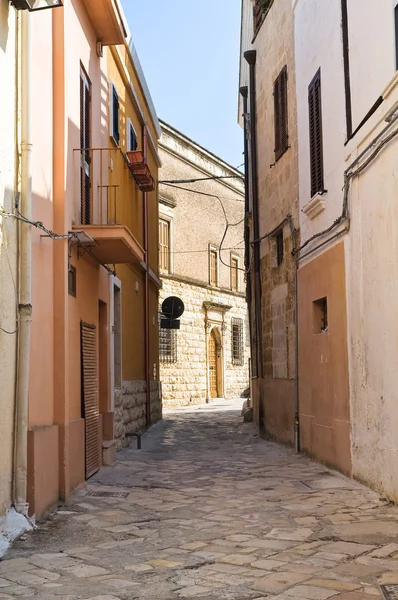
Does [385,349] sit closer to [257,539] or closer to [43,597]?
[257,539]

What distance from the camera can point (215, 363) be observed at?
30.4 meters

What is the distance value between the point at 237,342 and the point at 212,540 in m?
26.4

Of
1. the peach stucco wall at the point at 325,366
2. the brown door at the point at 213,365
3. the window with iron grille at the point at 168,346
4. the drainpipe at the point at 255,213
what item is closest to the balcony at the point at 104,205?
the peach stucco wall at the point at 325,366

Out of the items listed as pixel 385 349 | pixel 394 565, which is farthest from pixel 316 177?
pixel 394 565

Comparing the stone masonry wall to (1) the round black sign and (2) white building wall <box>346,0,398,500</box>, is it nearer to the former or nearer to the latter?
(1) the round black sign

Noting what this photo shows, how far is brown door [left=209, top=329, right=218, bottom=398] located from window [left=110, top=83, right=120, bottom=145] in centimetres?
1831

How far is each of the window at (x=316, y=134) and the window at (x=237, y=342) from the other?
21153mm

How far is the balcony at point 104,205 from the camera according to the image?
28.4 feet

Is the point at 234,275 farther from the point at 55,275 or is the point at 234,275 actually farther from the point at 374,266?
the point at 55,275

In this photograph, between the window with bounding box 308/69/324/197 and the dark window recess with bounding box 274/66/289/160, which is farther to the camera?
the dark window recess with bounding box 274/66/289/160

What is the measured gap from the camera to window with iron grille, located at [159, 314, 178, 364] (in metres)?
24.8

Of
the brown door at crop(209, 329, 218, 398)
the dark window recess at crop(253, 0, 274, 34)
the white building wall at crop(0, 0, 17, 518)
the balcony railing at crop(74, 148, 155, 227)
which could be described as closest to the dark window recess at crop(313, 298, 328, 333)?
the balcony railing at crop(74, 148, 155, 227)

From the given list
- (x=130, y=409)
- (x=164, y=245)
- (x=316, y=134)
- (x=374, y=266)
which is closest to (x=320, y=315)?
(x=316, y=134)

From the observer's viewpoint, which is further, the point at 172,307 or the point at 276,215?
the point at 172,307
